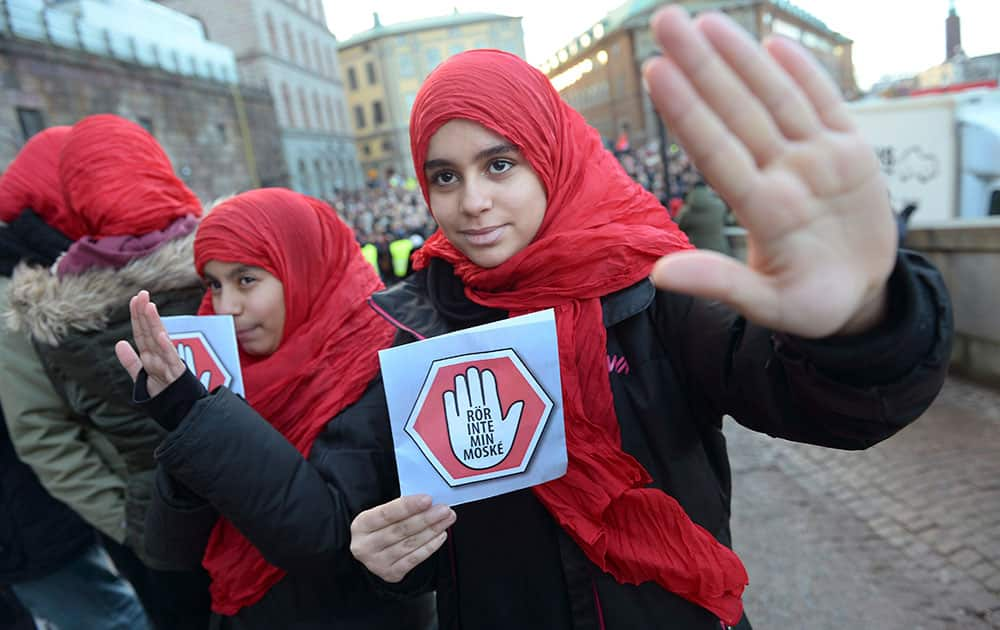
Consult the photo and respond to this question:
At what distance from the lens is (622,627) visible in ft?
4.14

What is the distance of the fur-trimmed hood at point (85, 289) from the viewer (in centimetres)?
194

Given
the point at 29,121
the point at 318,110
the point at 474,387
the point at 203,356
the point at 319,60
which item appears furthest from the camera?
the point at 319,60

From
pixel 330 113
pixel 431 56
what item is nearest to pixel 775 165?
pixel 330 113

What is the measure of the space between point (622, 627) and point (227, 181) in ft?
93.0

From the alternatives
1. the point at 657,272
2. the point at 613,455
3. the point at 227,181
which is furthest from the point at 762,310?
the point at 227,181

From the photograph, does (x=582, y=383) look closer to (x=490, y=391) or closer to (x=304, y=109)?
(x=490, y=391)

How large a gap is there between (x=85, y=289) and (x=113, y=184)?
50cm

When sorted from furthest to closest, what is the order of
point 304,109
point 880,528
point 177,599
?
point 304,109, point 880,528, point 177,599

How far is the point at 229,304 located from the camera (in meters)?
1.84

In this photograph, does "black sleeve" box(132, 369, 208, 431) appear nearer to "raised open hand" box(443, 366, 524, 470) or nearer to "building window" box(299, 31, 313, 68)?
"raised open hand" box(443, 366, 524, 470)

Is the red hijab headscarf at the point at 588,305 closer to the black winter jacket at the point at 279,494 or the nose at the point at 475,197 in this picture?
the nose at the point at 475,197

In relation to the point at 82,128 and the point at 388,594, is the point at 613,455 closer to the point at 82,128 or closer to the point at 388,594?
the point at 388,594

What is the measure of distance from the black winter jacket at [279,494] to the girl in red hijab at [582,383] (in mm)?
203

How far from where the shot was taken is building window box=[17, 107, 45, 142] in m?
16.3
